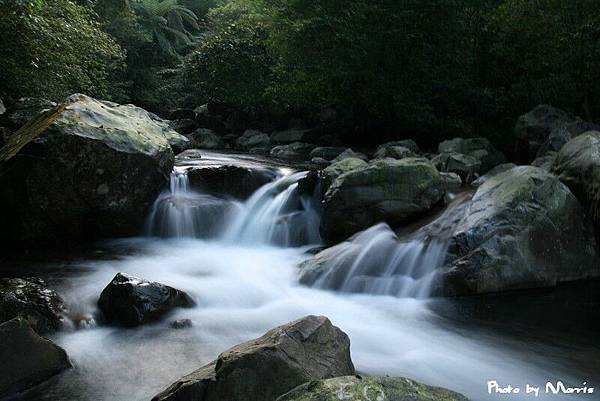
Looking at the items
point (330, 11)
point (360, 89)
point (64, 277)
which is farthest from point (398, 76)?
point (64, 277)

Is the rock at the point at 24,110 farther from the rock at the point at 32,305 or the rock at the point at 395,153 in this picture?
the rock at the point at 395,153

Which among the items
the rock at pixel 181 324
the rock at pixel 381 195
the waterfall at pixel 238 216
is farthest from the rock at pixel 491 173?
the rock at pixel 181 324

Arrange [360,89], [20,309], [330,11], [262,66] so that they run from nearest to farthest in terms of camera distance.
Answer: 1. [20,309]
2. [330,11]
3. [360,89]
4. [262,66]

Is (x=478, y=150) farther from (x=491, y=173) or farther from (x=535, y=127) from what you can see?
(x=491, y=173)

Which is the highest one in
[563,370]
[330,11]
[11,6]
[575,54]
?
[330,11]

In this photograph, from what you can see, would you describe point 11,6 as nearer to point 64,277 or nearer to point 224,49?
point 64,277

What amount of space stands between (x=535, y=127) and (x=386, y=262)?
25.1 feet

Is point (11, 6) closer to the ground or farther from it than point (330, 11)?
closer to the ground

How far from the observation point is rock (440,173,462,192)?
9181 millimetres

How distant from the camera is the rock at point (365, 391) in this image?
2152 mm

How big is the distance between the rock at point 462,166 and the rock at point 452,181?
1.23 ft

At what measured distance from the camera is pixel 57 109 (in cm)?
800

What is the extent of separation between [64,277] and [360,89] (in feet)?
39.7

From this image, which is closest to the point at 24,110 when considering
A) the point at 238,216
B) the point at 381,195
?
the point at 238,216
